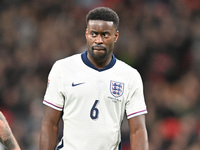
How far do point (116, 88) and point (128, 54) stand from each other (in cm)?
652

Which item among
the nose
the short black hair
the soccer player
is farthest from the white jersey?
the soccer player

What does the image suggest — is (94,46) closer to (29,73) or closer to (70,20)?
(29,73)

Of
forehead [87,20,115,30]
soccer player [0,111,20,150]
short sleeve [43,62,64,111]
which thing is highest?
forehead [87,20,115,30]

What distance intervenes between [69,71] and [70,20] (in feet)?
25.0

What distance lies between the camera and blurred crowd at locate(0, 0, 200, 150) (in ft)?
33.6

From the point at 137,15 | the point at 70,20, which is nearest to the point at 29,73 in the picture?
the point at 70,20

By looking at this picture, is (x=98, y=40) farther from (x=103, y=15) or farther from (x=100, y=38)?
(x=103, y=15)

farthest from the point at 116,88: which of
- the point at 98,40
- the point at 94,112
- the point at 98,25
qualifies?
the point at 98,25

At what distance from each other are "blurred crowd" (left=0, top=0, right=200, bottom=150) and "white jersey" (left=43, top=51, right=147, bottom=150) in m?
3.95

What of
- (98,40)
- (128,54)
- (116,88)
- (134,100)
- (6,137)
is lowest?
(128,54)

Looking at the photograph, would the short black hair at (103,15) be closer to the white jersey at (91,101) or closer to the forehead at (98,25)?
the forehead at (98,25)

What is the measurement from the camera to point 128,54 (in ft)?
38.7

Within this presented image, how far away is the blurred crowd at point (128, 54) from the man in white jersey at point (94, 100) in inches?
155

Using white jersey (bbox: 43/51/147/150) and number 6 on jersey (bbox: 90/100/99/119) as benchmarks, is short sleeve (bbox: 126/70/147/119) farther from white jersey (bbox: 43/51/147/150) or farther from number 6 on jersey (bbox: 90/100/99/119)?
number 6 on jersey (bbox: 90/100/99/119)
